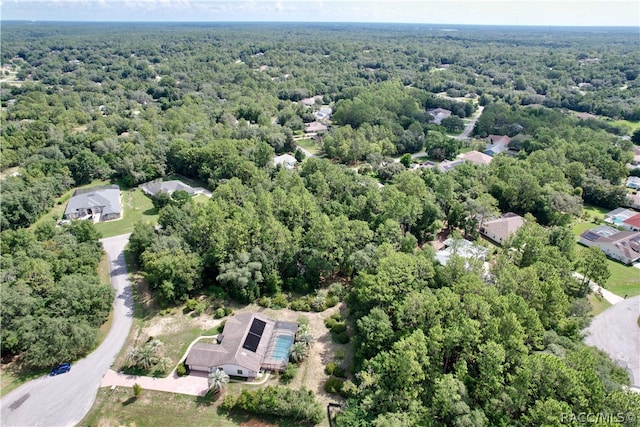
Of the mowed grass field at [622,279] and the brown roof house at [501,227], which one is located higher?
the brown roof house at [501,227]

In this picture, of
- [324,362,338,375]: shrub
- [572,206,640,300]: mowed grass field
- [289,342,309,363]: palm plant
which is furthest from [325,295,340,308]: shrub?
[572,206,640,300]: mowed grass field

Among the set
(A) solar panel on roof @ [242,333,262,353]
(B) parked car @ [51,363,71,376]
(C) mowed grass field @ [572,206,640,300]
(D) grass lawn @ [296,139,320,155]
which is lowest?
(D) grass lawn @ [296,139,320,155]

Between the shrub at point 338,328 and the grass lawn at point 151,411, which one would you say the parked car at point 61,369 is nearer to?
the grass lawn at point 151,411

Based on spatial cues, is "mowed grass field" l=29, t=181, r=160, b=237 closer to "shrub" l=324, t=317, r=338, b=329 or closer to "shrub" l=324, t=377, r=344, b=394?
"shrub" l=324, t=317, r=338, b=329

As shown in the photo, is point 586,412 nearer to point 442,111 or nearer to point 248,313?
point 248,313

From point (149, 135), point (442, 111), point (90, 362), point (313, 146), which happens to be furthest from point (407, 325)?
point (442, 111)

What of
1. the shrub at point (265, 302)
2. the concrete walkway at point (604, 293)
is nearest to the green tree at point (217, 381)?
the shrub at point (265, 302)
